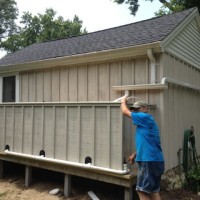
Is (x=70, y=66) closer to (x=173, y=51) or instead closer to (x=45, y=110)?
(x=45, y=110)

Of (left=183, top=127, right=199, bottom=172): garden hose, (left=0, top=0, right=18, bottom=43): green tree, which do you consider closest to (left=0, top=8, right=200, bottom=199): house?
(left=183, top=127, right=199, bottom=172): garden hose

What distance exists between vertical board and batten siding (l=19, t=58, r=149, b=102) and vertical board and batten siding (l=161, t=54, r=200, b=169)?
56cm

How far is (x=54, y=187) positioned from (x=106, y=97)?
7.97 feet

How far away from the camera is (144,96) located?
5754 millimetres

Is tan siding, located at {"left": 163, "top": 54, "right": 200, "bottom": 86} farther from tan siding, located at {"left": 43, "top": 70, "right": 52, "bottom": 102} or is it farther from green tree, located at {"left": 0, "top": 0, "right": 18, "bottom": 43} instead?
green tree, located at {"left": 0, "top": 0, "right": 18, "bottom": 43}

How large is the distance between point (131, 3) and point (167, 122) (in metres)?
18.2

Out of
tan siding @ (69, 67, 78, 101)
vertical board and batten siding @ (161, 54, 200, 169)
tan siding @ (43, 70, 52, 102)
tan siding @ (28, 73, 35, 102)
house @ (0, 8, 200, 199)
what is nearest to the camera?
house @ (0, 8, 200, 199)

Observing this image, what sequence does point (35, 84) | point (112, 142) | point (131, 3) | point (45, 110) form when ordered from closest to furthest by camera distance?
1. point (112, 142)
2. point (45, 110)
3. point (35, 84)
4. point (131, 3)

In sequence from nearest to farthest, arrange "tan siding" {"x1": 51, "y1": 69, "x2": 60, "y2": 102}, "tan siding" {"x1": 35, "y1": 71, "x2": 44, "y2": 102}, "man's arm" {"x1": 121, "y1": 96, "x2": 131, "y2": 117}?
"man's arm" {"x1": 121, "y1": 96, "x2": 131, "y2": 117} → "tan siding" {"x1": 51, "y1": 69, "x2": 60, "y2": 102} → "tan siding" {"x1": 35, "y1": 71, "x2": 44, "y2": 102}

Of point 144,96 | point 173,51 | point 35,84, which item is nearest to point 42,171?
point 35,84

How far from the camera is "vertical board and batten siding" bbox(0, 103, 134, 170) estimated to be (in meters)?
4.62

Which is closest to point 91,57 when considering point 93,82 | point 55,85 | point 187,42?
point 93,82

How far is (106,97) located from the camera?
21.2 ft

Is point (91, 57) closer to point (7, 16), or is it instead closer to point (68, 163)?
point (68, 163)
